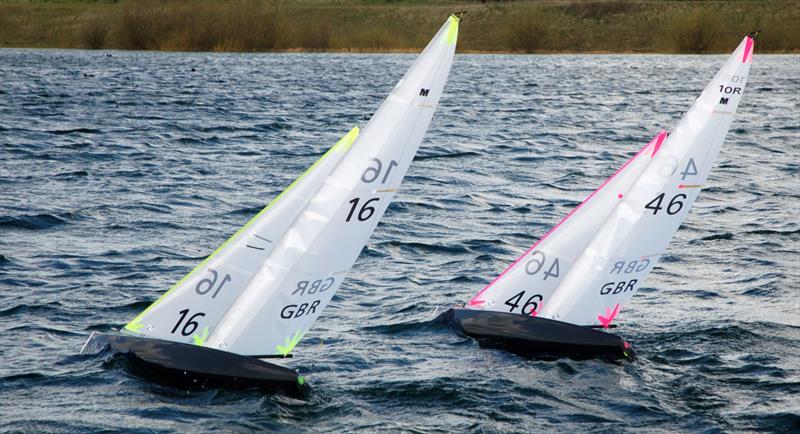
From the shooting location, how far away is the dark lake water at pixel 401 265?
1368 centimetres

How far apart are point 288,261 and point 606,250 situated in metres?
5.35

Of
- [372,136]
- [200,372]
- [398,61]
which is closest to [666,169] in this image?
[372,136]

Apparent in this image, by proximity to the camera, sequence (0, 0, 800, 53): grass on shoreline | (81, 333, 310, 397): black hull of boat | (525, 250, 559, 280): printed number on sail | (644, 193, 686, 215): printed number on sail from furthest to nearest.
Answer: (0, 0, 800, 53): grass on shoreline → (525, 250, 559, 280): printed number on sail → (644, 193, 686, 215): printed number on sail → (81, 333, 310, 397): black hull of boat

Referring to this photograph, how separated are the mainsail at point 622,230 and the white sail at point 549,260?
0.05 feet

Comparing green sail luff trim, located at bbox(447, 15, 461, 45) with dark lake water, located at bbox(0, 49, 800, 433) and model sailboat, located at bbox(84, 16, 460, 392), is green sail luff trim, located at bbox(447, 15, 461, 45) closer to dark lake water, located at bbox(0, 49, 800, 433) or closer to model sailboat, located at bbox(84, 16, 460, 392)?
model sailboat, located at bbox(84, 16, 460, 392)

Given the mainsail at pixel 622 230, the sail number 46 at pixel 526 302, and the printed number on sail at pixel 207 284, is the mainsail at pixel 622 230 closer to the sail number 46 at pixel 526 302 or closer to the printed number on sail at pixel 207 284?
the sail number 46 at pixel 526 302

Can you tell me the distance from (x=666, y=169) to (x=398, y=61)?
83.0 meters

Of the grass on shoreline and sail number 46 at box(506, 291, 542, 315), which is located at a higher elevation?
sail number 46 at box(506, 291, 542, 315)

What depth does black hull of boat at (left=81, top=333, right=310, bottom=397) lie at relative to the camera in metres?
13.3

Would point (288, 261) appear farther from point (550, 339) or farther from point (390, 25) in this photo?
point (390, 25)

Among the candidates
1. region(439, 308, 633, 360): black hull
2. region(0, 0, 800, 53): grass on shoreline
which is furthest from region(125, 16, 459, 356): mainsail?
region(0, 0, 800, 53): grass on shoreline

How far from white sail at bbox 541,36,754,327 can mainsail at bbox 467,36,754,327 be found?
0.01 metres

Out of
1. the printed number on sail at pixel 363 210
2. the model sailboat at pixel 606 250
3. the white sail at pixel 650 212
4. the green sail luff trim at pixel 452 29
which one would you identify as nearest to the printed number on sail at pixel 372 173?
the printed number on sail at pixel 363 210

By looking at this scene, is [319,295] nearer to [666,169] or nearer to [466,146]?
[666,169]
